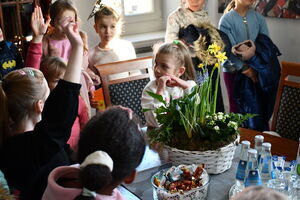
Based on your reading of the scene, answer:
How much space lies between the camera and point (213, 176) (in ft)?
5.01

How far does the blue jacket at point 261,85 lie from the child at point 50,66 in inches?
52.3

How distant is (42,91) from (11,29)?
6.18ft

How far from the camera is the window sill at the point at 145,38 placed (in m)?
3.94

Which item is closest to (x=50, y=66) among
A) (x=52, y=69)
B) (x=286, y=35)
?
(x=52, y=69)

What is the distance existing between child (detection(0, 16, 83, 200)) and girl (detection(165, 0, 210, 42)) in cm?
173

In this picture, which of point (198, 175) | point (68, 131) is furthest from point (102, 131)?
point (198, 175)

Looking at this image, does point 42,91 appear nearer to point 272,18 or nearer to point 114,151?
point 114,151

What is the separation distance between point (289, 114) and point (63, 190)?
1.45 meters

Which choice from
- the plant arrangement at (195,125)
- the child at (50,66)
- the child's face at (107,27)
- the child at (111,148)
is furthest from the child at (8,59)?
the child at (111,148)

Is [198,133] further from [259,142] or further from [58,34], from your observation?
[58,34]

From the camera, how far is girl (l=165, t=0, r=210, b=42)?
3.16m

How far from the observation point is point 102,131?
1094mm

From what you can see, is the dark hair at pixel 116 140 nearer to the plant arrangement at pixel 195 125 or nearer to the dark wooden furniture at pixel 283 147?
the plant arrangement at pixel 195 125

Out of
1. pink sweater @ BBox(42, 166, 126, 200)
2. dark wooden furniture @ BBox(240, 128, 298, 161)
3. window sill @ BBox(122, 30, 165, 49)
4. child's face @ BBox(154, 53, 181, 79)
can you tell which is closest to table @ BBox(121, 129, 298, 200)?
dark wooden furniture @ BBox(240, 128, 298, 161)
